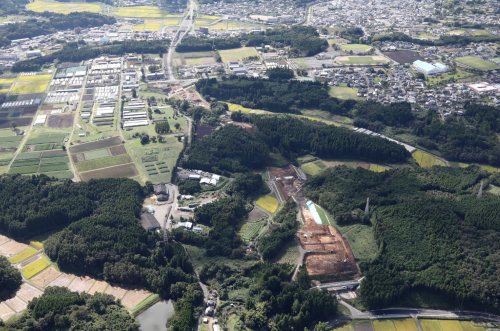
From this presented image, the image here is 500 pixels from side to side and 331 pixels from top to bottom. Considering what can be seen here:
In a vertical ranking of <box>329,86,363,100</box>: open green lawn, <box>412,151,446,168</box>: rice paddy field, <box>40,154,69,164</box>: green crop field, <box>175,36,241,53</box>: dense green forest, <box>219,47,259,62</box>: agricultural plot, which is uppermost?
<box>40,154,69,164</box>: green crop field

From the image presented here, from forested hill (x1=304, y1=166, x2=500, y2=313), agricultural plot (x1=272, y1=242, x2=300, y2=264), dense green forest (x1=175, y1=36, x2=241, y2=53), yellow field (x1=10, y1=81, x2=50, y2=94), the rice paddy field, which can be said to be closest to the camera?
forested hill (x1=304, y1=166, x2=500, y2=313)

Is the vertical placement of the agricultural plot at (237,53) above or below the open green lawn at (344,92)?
above

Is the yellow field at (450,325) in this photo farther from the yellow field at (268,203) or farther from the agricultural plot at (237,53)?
the agricultural plot at (237,53)

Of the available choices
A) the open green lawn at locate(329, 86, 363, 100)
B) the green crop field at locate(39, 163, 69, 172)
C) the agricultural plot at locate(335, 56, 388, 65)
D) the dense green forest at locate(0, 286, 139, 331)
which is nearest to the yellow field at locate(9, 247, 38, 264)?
the dense green forest at locate(0, 286, 139, 331)

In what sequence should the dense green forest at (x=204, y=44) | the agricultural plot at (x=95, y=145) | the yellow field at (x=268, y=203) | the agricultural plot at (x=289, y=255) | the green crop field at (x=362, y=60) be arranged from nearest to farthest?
the agricultural plot at (x=289, y=255), the yellow field at (x=268, y=203), the agricultural plot at (x=95, y=145), the green crop field at (x=362, y=60), the dense green forest at (x=204, y=44)

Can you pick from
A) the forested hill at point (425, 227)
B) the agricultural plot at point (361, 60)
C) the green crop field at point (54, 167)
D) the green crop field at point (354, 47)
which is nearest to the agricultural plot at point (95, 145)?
the green crop field at point (54, 167)

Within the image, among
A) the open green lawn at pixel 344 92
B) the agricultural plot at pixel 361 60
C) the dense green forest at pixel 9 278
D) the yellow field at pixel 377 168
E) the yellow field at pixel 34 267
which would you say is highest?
the dense green forest at pixel 9 278

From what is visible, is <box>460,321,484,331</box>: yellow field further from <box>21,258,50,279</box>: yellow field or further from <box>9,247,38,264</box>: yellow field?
<box>9,247,38,264</box>: yellow field
